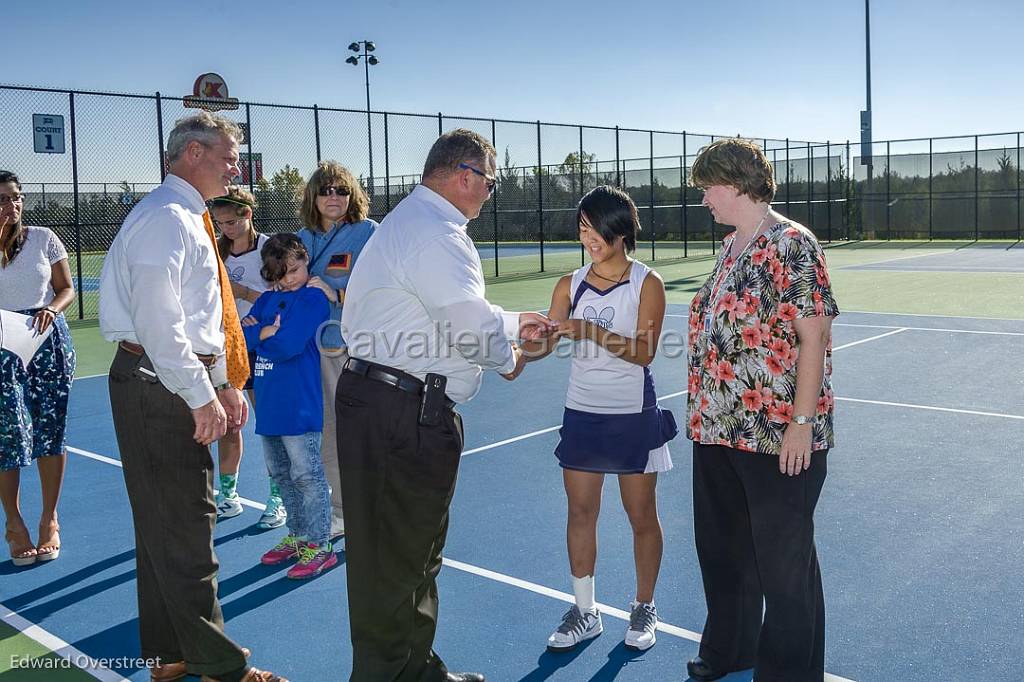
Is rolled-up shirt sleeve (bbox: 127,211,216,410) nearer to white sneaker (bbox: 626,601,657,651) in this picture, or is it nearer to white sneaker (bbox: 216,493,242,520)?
white sneaker (bbox: 626,601,657,651)

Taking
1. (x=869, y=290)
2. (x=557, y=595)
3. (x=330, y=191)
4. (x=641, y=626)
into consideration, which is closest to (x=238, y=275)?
(x=330, y=191)

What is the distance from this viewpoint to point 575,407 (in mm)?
4004

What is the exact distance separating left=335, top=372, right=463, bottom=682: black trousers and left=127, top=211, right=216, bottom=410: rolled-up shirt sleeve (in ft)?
1.69

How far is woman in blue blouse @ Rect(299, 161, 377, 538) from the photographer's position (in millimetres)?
5004

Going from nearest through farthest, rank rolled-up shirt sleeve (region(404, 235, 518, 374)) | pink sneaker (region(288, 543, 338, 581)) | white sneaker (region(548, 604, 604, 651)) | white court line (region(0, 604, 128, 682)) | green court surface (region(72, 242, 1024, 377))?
rolled-up shirt sleeve (region(404, 235, 518, 374)), white court line (region(0, 604, 128, 682)), white sneaker (region(548, 604, 604, 651)), pink sneaker (region(288, 543, 338, 581)), green court surface (region(72, 242, 1024, 377))

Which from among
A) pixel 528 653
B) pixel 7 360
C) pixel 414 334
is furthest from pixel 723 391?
pixel 7 360

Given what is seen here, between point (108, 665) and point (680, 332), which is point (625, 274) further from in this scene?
point (680, 332)

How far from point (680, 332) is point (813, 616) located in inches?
361

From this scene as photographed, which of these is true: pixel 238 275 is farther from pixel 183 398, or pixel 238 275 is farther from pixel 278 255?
pixel 183 398

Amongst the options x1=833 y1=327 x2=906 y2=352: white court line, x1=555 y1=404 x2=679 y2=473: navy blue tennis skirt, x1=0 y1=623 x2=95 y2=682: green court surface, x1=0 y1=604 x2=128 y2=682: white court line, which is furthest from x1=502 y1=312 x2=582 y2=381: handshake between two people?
x1=833 y1=327 x2=906 y2=352: white court line

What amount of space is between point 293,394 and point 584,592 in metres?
1.79

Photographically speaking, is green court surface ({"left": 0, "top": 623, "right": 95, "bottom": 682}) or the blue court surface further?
the blue court surface

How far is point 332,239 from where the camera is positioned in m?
5.06

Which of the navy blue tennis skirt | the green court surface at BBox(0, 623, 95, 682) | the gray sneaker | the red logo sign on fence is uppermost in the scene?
the red logo sign on fence
